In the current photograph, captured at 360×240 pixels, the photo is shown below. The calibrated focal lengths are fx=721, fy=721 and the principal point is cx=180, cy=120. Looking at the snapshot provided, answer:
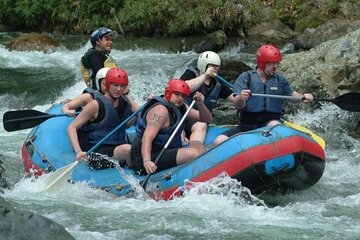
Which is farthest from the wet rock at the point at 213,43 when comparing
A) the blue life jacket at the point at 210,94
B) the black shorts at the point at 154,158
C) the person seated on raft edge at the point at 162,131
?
the black shorts at the point at 154,158

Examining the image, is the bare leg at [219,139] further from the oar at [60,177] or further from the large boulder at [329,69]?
the large boulder at [329,69]

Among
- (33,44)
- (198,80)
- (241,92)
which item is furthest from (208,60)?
(33,44)

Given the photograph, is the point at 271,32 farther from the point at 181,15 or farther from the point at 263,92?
the point at 263,92

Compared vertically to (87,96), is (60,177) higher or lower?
lower

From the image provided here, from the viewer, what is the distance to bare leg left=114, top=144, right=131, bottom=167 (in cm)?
668

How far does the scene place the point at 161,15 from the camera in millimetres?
15695

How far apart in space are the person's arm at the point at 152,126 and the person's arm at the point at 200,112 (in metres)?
0.46

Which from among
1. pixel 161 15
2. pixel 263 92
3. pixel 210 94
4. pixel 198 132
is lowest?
pixel 161 15

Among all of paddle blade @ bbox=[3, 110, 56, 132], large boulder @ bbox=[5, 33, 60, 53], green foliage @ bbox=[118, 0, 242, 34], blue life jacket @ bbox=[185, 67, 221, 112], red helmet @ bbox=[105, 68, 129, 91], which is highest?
red helmet @ bbox=[105, 68, 129, 91]

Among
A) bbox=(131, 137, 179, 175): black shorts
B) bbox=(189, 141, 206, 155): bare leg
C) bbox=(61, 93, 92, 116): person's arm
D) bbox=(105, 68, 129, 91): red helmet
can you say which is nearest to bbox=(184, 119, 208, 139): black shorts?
bbox=(189, 141, 206, 155): bare leg

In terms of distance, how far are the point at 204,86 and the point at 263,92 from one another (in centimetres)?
61

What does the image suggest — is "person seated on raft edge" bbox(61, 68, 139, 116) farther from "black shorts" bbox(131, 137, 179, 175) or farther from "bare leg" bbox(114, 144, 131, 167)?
"black shorts" bbox(131, 137, 179, 175)

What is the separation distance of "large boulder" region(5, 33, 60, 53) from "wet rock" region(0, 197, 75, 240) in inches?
409

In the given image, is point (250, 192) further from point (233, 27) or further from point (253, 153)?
point (233, 27)
